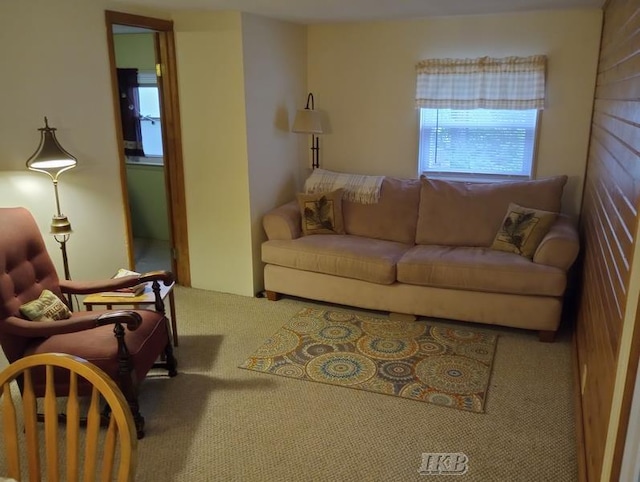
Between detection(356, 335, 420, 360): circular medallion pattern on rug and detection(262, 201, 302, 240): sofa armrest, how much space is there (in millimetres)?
1026

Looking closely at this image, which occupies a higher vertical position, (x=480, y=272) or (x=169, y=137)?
(x=169, y=137)

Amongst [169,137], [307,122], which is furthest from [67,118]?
[307,122]

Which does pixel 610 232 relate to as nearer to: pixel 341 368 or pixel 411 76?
pixel 341 368

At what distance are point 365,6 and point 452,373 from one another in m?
2.39

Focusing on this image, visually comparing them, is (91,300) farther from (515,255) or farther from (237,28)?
(515,255)

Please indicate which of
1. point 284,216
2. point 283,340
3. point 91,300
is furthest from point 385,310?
point 91,300

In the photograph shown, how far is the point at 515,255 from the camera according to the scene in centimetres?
352

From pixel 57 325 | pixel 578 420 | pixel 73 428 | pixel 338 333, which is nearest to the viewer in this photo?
pixel 73 428

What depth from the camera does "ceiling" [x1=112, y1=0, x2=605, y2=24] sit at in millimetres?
3361

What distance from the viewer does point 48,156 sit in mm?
2896

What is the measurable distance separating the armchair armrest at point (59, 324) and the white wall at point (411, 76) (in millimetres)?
2734

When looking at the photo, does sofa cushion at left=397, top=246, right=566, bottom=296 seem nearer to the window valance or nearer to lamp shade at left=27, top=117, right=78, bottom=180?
the window valance

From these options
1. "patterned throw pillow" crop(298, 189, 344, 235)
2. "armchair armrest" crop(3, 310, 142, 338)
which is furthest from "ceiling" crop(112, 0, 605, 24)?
"armchair armrest" crop(3, 310, 142, 338)

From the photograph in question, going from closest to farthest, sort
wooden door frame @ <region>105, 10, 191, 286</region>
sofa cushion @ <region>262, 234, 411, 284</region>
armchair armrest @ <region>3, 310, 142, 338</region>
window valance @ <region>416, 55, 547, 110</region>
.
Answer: armchair armrest @ <region>3, 310, 142, 338</region> → wooden door frame @ <region>105, 10, 191, 286</region> → sofa cushion @ <region>262, 234, 411, 284</region> → window valance @ <region>416, 55, 547, 110</region>
